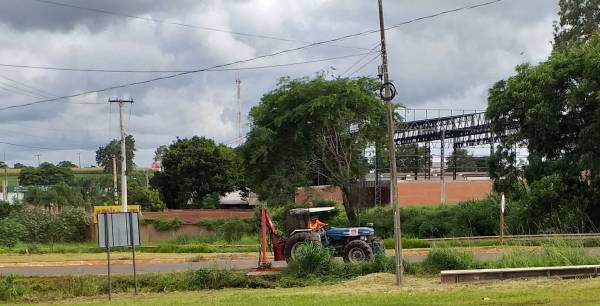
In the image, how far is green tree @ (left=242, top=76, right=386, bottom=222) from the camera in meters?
44.6

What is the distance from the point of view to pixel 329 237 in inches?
1001

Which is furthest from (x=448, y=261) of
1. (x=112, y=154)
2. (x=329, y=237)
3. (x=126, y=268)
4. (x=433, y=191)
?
(x=112, y=154)

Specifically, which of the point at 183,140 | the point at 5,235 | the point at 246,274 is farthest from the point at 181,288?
the point at 183,140

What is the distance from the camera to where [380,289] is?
1839 cm

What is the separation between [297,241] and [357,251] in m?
2.13

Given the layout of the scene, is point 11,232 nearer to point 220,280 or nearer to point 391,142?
point 220,280

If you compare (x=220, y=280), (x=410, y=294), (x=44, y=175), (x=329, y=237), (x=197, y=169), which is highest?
(x=197, y=169)

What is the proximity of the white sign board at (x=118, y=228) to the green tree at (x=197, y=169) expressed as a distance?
67566 millimetres

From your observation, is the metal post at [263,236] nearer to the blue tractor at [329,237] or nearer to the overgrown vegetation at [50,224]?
the blue tractor at [329,237]

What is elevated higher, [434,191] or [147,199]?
[434,191]

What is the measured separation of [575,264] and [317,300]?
26.7 ft

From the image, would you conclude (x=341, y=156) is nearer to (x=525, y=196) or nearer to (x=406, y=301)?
(x=525, y=196)

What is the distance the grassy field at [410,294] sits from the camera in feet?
46.2

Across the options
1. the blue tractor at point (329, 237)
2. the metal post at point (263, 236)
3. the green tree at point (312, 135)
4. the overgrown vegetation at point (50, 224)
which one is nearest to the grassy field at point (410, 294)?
the metal post at point (263, 236)
